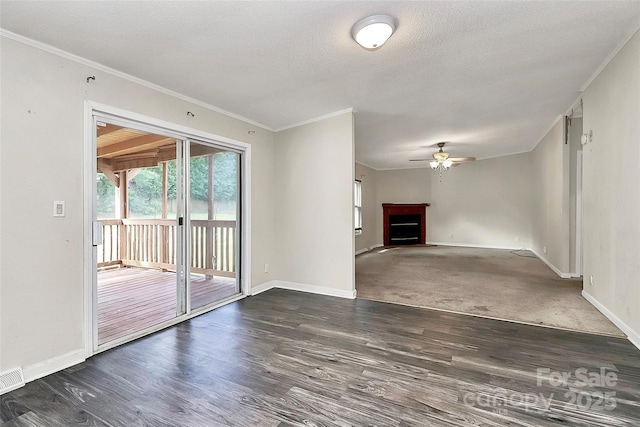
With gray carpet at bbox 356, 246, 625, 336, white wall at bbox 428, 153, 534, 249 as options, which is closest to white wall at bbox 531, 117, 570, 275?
gray carpet at bbox 356, 246, 625, 336

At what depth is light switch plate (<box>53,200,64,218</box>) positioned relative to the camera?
2203mm

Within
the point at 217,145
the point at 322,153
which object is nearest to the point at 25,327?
the point at 217,145

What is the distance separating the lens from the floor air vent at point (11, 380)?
1.91 metres

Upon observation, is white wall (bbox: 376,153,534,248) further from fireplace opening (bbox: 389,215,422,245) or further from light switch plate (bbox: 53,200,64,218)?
light switch plate (bbox: 53,200,64,218)

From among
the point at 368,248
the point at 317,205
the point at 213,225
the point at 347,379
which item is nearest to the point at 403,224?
the point at 368,248

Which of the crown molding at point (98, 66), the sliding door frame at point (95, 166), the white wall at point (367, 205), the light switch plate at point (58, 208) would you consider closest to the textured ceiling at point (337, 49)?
the crown molding at point (98, 66)

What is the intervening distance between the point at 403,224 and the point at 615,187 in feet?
21.5

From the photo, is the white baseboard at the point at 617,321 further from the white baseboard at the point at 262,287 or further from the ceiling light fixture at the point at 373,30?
the white baseboard at the point at 262,287

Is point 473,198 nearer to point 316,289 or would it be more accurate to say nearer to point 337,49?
point 316,289

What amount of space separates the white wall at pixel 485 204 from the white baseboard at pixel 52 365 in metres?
8.86

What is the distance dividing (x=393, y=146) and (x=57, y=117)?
17.9 feet

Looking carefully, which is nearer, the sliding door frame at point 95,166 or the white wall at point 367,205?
the sliding door frame at point 95,166

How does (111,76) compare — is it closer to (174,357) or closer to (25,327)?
(25,327)

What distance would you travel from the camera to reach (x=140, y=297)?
3836mm
